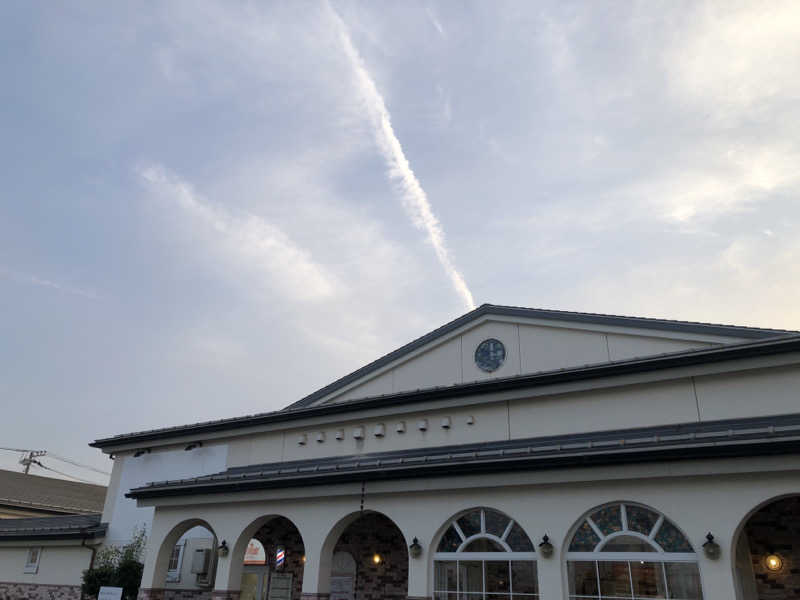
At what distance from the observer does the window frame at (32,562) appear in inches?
910

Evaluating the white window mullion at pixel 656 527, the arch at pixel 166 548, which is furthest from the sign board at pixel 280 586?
the white window mullion at pixel 656 527

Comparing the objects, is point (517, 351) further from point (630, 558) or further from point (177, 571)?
point (177, 571)

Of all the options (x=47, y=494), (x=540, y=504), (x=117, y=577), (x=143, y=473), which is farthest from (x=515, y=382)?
(x=47, y=494)

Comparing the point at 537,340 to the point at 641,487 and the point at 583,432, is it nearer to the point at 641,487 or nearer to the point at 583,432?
the point at 583,432

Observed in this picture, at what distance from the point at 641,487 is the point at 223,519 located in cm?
1081

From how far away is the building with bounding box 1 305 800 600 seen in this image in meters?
11.1

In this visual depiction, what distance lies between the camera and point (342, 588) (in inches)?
686

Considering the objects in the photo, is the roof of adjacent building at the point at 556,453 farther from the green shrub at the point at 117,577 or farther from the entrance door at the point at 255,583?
the entrance door at the point at 255,583

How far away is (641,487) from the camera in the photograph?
11539mm

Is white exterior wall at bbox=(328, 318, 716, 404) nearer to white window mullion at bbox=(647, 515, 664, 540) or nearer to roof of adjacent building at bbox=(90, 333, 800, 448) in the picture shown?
roof of adjacent building at bbox=(90, 333, 800, 448)

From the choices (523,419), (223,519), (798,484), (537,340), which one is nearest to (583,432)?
(523,419)

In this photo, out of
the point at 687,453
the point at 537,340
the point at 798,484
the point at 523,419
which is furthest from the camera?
the point at 537,340

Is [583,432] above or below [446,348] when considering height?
below

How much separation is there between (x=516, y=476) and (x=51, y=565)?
19136mm
